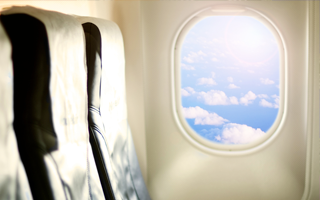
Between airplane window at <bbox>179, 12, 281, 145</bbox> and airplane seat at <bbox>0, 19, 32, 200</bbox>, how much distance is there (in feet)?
4.20

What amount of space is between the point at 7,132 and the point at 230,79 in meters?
1.41

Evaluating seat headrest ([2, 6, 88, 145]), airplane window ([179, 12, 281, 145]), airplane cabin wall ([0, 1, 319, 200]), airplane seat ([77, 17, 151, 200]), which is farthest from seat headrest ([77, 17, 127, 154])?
airplane window ([179, 12, 281, 145])

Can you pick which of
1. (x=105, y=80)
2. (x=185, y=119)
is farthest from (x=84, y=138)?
(x=185, y=119)

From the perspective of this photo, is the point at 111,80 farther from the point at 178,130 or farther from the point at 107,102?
the point at 178,130

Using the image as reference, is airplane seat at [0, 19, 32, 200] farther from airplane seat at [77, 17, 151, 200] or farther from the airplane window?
the airplane window

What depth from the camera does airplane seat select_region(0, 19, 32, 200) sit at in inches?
20.6

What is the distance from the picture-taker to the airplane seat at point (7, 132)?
524mm

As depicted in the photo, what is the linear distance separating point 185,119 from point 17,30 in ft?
4.26

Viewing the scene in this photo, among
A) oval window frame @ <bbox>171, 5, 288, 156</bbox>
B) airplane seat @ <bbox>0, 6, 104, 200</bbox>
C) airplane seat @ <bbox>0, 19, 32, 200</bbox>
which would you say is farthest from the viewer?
oval window frame @ <bbox>171, 5, 288, 156</bbox>

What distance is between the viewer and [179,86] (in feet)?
5.73

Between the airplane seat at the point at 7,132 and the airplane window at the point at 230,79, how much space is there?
128cm

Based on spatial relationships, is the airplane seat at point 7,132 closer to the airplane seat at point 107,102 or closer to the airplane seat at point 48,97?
the airplane seat at point 48,97

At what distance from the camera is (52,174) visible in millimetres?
670

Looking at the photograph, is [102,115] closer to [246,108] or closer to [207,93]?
[207,93]
